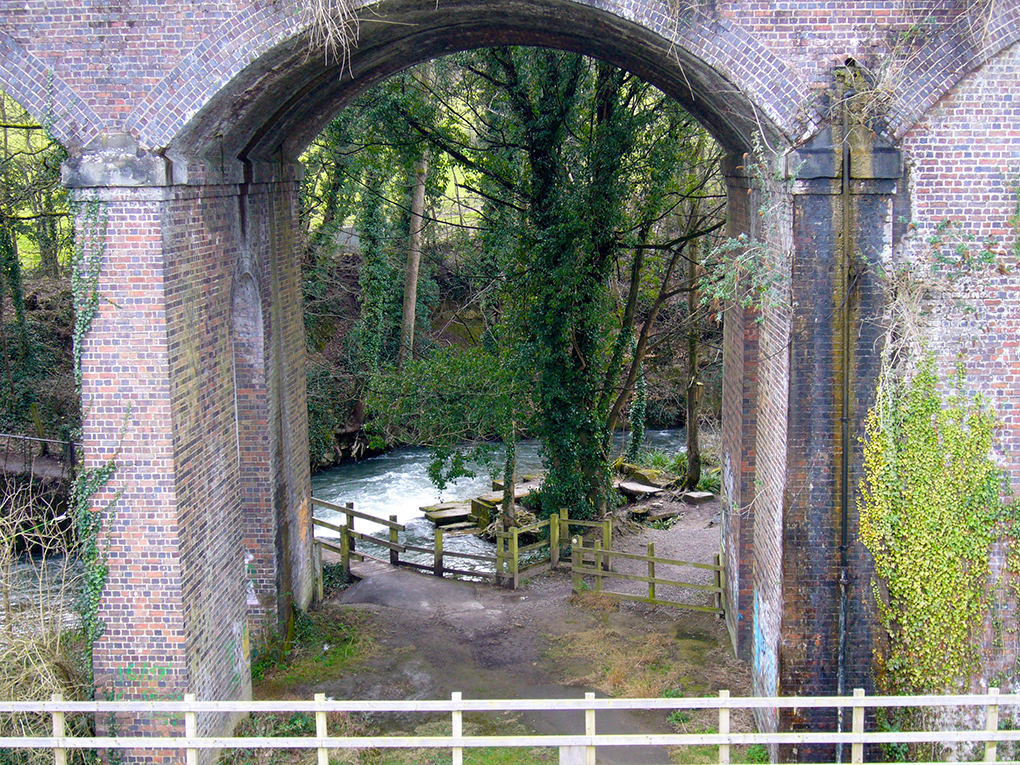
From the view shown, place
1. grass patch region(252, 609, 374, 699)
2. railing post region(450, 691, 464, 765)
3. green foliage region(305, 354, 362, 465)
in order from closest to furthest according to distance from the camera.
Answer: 1. railing post region(450, 691, 464, 765)
2. grass patch region(252, 609, 374, 699)
3. green foliage region(305, 354, 362, 465)

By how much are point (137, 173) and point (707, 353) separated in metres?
18.2

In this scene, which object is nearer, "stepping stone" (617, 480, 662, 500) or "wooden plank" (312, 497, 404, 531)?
"wooden plank" (312, 497, 404, 531)

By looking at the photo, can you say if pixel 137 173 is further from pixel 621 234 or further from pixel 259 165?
pixel 621 234

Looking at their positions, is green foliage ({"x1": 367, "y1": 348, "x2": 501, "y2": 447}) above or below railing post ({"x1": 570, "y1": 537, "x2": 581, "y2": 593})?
above

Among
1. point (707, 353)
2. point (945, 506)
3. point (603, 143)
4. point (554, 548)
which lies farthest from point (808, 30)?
point (707, 353)

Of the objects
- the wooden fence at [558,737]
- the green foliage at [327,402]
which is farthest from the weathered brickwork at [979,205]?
the green foliage at [327,402]

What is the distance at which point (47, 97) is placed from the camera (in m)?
7.95

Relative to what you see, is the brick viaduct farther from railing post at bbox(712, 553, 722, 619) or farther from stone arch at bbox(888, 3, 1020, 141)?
railing post at bbox(712, 553, 722, 619)

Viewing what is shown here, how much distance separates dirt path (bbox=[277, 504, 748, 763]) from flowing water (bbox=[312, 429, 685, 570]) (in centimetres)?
418

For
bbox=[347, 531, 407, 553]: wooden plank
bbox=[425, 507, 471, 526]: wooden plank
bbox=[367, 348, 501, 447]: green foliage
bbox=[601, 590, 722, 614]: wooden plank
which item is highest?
bbox=[367, 348, 501, 447]: green foliage

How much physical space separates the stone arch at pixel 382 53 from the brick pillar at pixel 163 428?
48cm

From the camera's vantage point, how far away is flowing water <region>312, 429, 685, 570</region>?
19875 millimetres

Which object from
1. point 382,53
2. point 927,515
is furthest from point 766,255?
point 382,53

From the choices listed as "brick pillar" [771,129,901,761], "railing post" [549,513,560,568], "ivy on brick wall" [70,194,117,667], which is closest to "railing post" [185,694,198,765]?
"ivy on brick wall" [70,194,117,667]
